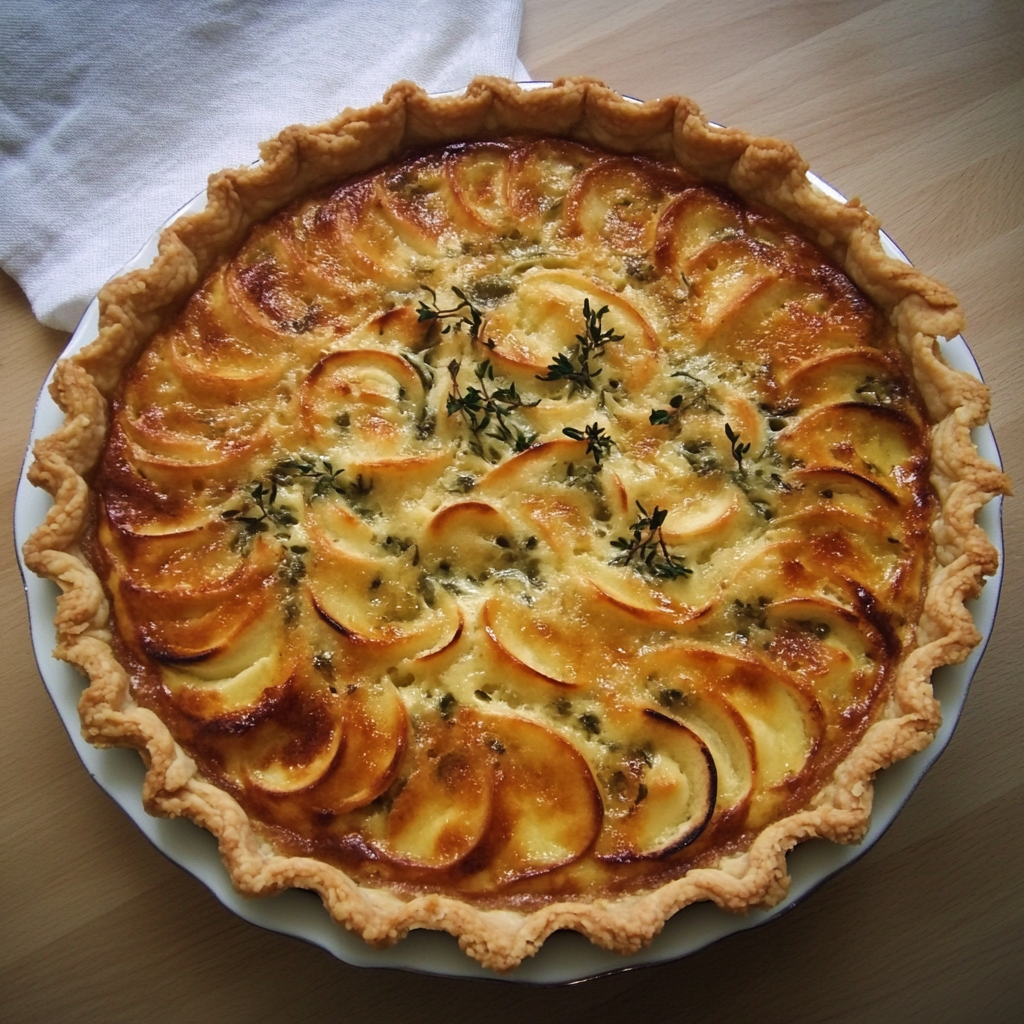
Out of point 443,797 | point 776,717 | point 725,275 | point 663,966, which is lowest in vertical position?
point 663,966

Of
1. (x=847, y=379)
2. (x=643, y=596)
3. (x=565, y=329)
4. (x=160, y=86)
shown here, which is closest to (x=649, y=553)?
(x=643, y=596)

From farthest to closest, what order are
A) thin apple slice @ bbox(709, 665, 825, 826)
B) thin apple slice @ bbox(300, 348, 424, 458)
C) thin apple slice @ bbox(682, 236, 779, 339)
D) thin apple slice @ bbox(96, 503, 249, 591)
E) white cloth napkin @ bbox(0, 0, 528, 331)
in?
1. white cloth napkin @ bbox(0, 0, 528, 331)
2. thin apple slice @ bbox(682, 236, 779, 339)
3. thin apple slice @ bbox(300, 348, 424, 458)
4. thin apple slice @ bbox(96, 503, 249, 591)
5. thin apple slice @ bbox(709, 665, 825, 826)

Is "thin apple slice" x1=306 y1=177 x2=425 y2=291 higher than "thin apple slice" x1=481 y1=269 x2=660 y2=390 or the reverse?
higher

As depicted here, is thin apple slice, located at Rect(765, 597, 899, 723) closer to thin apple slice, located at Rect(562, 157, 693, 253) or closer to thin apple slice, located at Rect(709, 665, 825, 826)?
thin apple slice, located at Rect(709, 665, 825, 826)

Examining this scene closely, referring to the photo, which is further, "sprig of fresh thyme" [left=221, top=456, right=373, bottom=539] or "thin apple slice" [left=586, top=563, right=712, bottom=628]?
"sprig of fresh thyme" [left=221, top=456, right=373, bottom=539]

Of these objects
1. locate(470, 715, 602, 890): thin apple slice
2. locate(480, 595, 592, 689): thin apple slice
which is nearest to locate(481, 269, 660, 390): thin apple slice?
locate(480, 595, 592, 689): thin apple slice

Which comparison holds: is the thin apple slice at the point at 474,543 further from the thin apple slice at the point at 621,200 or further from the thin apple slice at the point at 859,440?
the thin apple slice at the point at 621,200

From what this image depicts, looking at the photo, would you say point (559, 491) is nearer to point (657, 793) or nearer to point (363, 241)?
point (657, 793)
